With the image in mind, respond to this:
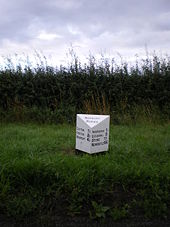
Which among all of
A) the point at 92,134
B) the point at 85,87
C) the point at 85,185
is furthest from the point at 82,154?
the point at 85,87

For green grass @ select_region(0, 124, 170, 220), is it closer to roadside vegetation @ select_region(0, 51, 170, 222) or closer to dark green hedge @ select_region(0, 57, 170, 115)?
roadside vegetation @ select_region(0, 51, 170, 222)

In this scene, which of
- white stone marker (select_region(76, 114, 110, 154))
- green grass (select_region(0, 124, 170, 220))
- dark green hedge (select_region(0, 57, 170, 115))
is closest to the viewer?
green grass (select_region(0, 124, 170, 220))

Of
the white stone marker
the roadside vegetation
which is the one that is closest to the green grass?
the roadside vegetation

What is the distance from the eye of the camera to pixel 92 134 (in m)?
3.55

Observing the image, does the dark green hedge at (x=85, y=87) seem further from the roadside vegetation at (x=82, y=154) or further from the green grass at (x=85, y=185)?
Result: the green grass at (x=85, y=185)

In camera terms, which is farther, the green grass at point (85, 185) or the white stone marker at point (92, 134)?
the white stone marker at point (92, 134)

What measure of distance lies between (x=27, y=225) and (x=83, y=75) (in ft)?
21.3

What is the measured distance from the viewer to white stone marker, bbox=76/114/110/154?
3570 mm

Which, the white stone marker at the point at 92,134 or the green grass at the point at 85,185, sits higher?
the white stone marker at the point at 92,134

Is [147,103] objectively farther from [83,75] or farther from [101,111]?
[83,75]

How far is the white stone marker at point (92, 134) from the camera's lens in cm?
357

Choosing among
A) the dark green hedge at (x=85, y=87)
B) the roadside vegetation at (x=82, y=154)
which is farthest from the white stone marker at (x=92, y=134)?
the dark green hedge at (x=85, y=87)

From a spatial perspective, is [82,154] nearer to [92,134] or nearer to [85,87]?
[92,134]

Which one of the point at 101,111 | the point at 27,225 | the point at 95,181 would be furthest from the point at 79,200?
the point at 101,111
